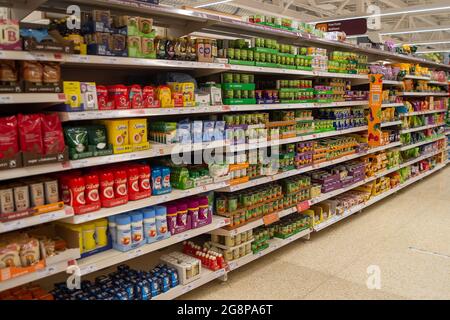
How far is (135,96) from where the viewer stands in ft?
8.69

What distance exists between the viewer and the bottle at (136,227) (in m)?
2.72

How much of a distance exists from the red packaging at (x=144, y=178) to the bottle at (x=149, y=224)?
168 mm

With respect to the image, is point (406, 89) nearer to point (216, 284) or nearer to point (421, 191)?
point (421, 191)

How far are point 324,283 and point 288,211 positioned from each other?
2.96 ft

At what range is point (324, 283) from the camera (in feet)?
11.2

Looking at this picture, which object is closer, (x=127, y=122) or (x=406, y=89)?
(x=127, y=122)

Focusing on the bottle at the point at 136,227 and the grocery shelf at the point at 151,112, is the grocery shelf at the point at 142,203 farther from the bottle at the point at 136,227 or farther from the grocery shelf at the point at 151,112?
the grocery shelf at the point at 151,112

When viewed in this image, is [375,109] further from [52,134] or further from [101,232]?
[52,134]

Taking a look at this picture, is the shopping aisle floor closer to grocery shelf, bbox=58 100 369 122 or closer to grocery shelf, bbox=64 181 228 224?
grocery shelf, bbox=64 181 228 224

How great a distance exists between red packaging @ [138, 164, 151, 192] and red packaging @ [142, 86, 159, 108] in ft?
1.44

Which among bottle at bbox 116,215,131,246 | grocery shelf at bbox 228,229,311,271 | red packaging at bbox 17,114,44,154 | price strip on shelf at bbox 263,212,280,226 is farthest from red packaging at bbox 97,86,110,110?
price strip on shelf at bbox 263,212,280,226

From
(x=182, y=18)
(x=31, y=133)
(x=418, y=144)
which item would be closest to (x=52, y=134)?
(x=31, y=133)

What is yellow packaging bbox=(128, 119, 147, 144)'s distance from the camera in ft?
8.73

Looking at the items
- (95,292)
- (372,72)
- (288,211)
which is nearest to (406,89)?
(372,72)
